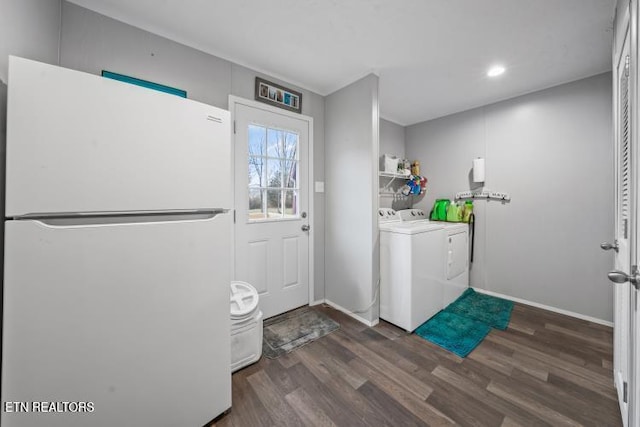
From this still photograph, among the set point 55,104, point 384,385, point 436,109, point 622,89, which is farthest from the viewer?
point 436,109

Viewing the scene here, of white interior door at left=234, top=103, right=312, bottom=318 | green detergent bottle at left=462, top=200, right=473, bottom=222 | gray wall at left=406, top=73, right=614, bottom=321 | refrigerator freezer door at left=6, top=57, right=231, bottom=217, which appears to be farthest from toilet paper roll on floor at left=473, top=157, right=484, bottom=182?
refrigerator freezer door at left=6, top=57, right=231, bottom=217

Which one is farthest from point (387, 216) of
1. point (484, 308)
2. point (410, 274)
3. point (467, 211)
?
point (484, 308)

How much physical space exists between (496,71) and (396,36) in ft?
3.92

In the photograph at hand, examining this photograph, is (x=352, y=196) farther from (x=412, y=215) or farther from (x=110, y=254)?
(x=110, y=254)

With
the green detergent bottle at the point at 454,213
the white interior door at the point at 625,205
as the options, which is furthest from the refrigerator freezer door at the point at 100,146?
the green detergent bottle at the point at 454,213

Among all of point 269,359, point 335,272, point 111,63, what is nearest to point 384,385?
point 269,359

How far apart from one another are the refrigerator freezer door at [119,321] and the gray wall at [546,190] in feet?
10.3

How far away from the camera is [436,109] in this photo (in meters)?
3.17

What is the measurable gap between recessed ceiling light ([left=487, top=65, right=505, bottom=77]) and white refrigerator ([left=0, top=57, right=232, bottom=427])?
8.10ft

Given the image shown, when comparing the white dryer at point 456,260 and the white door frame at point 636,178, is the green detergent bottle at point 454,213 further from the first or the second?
the white door frame at point 636,178

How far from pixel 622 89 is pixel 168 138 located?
88.7 inches

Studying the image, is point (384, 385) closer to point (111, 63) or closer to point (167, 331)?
point (167, 331)

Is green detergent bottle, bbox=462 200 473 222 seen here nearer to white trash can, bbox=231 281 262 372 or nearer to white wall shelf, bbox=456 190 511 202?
white wall shelf, bbox=456 190 511 202

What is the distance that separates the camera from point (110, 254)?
A: 3.12 ft
